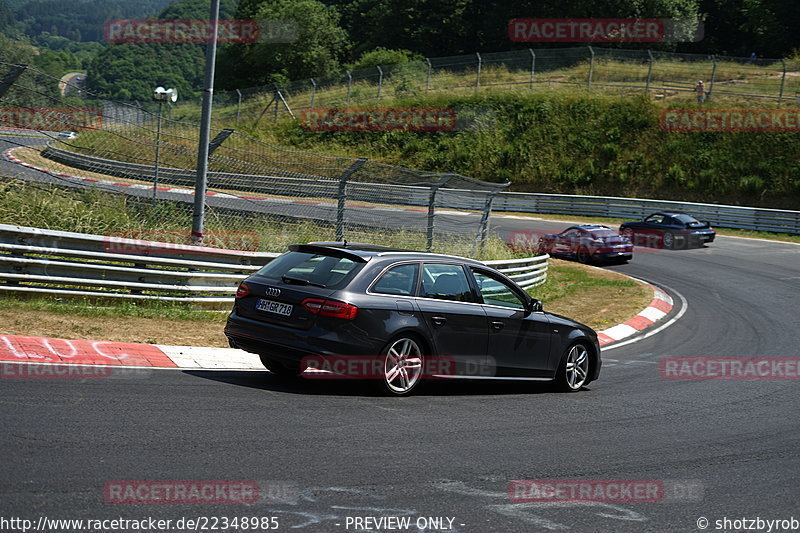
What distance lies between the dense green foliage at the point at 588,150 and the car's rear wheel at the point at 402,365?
112 ft

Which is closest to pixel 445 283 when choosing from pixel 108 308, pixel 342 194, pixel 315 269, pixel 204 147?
pixel 315 269

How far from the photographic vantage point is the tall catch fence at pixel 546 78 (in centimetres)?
4272

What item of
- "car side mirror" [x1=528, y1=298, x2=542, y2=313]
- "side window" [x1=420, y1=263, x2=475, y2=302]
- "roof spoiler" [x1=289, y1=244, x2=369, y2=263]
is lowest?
"car side mirror" [x1=528, y1=298, x2=542, y2=313]

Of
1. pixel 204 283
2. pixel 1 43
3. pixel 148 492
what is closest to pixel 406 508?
pixel 148 492

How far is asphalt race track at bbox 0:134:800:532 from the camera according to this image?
16.2 ft

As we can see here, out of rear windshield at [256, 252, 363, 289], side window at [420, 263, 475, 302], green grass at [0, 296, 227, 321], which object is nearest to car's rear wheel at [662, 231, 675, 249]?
green grass at [0, 296, 227, 321]

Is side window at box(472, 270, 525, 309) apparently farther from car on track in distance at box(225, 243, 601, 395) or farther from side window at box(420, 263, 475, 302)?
side window at box(420, 263, 475, 302)

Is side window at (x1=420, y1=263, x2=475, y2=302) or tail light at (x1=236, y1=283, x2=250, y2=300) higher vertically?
side window at (x1=420, y1=263, x2=475, y2=302)

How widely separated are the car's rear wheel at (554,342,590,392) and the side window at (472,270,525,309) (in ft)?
3.24

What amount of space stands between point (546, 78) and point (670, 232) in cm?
2151

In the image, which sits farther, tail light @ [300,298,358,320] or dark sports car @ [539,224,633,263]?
dark sports car @ [539,224,633,263]

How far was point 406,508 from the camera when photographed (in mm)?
4980

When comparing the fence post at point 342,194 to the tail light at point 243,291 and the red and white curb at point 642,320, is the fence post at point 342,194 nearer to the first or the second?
the red and white curb at point 642,320

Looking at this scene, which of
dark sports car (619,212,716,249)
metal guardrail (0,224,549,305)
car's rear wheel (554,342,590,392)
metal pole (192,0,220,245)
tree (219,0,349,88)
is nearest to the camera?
car's rear wheel (554,342,590,392)
